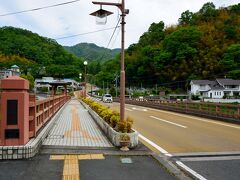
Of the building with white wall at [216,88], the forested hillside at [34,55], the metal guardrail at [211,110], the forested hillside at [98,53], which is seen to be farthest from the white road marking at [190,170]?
the building with white wall at [216,88]

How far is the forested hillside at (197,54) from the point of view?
302 ft

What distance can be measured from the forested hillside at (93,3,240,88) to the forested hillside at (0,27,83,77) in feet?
84.3

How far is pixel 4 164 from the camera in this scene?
6281 millimetres

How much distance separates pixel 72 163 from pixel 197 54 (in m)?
91.5

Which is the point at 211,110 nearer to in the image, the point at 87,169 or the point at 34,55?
the point at 87,169

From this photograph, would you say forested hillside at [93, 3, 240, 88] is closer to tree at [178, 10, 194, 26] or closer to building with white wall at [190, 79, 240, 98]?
building with white wall at [190, 79, 240, 98]

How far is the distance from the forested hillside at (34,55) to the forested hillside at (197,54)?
84.3ft

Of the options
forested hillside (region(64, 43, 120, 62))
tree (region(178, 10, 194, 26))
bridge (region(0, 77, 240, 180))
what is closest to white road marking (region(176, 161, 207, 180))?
bridge (region(0, 77, 240, 180))

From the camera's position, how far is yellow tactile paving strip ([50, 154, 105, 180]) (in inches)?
222

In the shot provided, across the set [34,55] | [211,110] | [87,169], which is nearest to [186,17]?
[34,55]

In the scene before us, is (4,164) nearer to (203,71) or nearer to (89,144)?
(89,144)

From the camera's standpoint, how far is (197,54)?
93.6m

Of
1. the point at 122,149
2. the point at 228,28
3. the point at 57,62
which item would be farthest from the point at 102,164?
the point at 228,28

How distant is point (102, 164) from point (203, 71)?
9186 cm
